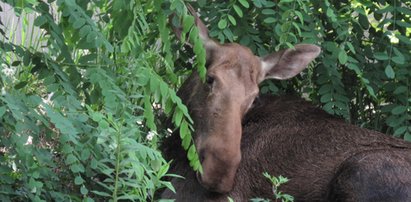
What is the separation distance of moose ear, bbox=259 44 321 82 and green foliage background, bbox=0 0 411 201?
0.10m

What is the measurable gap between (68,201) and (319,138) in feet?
7.24

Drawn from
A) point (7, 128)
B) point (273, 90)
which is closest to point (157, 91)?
point (7, 128)

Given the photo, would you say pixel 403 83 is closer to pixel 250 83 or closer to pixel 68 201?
pixel 250 83

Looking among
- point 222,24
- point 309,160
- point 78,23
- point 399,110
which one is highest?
point 78,23

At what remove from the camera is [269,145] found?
7418mm

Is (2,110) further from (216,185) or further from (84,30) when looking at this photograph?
(216,185)

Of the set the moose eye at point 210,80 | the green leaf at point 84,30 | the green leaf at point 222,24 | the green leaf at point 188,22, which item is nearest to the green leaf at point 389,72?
the green leaf at point 222,24

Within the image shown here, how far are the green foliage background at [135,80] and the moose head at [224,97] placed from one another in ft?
0.49

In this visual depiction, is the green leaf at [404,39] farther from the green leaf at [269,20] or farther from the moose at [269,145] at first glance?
the green leaf at [269,20]

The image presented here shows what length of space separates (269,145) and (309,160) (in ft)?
1.14

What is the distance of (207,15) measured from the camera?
7.71m

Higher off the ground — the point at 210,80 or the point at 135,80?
the point at 135,80

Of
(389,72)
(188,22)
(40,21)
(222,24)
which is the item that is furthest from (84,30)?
(389,72)

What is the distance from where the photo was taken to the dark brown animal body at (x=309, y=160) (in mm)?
6879
